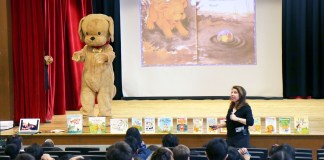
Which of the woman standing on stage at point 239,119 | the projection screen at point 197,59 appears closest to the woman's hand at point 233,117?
the woman standing on stage at point 239,119

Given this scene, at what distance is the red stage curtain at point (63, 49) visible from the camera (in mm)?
9422

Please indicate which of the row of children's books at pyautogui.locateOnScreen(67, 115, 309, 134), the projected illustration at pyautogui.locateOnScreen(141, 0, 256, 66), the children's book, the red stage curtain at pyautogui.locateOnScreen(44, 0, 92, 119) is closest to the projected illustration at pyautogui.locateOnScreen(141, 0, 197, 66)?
the projected illustration at pyautogui.locateOnScreen(141, 0, 256, 66)

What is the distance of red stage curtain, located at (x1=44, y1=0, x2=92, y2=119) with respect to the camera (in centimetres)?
942

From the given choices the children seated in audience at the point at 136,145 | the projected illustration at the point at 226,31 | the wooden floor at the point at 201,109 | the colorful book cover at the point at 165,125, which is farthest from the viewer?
the projected illustration at the point at 226,31

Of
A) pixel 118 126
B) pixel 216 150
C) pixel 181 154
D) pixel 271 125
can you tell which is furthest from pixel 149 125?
pixel 216 150

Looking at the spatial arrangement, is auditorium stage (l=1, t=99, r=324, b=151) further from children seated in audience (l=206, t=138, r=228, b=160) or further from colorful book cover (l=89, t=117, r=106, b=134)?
children seated in audience (l=206, t=138, r=228, b=160)

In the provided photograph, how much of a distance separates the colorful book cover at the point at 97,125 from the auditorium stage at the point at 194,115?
65 mm

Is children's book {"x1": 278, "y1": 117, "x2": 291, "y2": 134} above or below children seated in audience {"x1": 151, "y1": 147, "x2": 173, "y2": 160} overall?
below

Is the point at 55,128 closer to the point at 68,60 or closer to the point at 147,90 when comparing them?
the point at 68,60

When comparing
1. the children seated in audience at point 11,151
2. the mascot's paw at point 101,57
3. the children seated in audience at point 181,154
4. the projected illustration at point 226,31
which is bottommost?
the children seated in audience at point 11,151

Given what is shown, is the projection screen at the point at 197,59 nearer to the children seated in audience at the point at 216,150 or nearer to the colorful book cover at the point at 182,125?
the colorful book cover at the point at 182,125

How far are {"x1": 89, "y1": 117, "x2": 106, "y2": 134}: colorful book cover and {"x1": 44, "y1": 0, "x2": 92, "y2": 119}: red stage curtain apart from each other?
178 cm

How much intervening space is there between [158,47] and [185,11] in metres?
1.00

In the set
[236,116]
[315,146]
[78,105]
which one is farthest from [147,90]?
[236,116]
